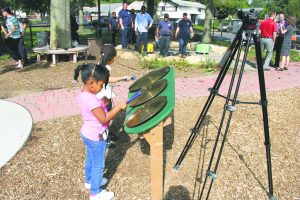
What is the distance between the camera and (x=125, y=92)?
6945 millimetres

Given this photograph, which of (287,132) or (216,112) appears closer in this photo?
(287,132)

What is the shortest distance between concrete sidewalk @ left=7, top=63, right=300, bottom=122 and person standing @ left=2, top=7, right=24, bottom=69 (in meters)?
3.16

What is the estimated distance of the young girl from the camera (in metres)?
2.81

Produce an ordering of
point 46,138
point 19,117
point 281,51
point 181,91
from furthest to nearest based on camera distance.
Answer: point 281,51
point 181,91
point 19,117
point 46,138

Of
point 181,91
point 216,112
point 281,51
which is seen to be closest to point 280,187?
point 216,112

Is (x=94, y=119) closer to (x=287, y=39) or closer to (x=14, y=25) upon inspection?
(x=14, y=25)

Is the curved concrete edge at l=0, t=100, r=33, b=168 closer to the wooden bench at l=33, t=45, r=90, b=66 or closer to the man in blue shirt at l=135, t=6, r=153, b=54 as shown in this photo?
the wooden bench at l=33, t=45, r=90, b=66

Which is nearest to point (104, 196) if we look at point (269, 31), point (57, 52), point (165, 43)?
point (57, 52)

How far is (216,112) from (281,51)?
5.22m

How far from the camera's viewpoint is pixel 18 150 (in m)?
4.29

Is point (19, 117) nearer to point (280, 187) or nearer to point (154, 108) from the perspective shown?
point (154, 108)

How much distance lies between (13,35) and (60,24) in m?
1.56

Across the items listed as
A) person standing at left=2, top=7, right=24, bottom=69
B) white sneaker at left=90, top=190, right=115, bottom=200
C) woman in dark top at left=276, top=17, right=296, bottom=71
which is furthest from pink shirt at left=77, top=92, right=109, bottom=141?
woman in dark top at left=276, top=17, right=296, bottom=71

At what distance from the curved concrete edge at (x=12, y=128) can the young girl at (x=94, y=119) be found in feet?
4.93
